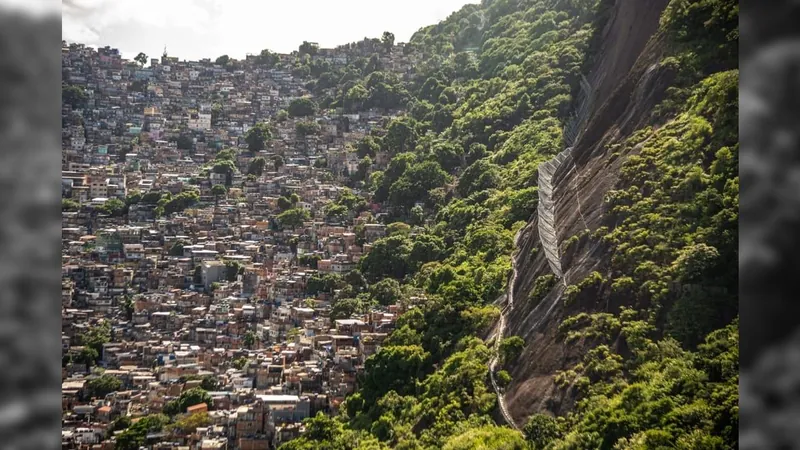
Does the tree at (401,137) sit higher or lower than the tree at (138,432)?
higher

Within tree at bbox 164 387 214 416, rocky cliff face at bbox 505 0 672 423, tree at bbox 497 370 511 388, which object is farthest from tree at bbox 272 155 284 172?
tree at bbox 497 370 511 388

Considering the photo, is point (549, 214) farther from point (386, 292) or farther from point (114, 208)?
point (114, 208)

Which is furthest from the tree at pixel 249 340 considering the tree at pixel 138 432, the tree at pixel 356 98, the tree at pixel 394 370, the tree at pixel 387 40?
the tree at pixel 387 40

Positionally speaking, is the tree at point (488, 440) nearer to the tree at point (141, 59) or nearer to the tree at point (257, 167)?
the tree at point (257, 167)

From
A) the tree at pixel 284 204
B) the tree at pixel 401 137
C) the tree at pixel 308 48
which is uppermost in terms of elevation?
the tree at pixel 308 48

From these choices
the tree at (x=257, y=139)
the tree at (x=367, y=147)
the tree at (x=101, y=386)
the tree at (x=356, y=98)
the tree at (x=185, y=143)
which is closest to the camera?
the tree at (x=101, y=386)
